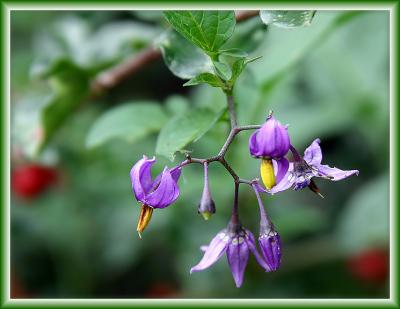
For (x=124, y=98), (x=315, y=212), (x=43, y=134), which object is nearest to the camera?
(x=43, y=134)

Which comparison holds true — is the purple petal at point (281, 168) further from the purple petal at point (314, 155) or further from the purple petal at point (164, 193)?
the purple petal at point (164, 193)

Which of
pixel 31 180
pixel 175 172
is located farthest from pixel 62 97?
pixel 175 172

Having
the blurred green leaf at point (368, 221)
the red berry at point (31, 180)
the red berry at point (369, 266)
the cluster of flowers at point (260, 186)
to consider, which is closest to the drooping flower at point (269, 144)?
the cluster of flowers at point (260, 186)

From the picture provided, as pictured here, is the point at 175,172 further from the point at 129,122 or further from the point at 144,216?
the point at 129,122

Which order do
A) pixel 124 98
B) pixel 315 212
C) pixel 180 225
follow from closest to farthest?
pixel 180 225 → pixel 315 212 → pixel 124 98

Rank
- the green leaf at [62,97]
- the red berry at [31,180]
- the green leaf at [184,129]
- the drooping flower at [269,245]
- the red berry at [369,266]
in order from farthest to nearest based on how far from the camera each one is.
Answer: the red berry at [31,180], the red berry at [369,266], the green leaf at [62,97], the green leaf at [184,129], the drooping flower at [269,245]

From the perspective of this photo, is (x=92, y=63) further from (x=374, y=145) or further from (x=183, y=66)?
(x=374, y=145)

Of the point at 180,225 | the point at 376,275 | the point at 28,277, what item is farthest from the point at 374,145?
the point at 28,277
